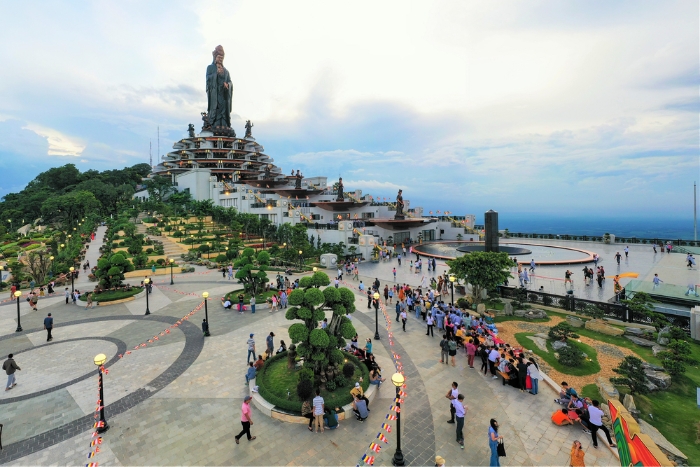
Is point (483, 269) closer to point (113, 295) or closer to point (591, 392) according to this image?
point (591, 392)

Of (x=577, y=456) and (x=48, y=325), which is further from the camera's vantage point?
(x=48, y=325)

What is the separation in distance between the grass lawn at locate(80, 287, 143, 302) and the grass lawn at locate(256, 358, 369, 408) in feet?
58.1

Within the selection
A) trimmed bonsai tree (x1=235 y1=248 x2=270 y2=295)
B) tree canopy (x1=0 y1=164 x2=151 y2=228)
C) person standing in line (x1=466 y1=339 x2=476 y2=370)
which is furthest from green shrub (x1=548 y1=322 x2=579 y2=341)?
tree canopy (x1=0 y1=164 x2=151 y2=228)

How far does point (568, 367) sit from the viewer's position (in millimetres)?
13109

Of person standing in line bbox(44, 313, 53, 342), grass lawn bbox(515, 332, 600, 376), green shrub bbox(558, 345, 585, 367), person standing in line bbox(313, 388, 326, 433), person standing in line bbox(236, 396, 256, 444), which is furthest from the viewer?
person standing in line bbox(44, 313, 53, 342)

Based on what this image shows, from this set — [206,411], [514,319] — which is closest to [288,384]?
[206,411]

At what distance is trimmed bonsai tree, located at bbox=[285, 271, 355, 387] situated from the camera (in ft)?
35.3

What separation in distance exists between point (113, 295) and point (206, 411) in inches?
744

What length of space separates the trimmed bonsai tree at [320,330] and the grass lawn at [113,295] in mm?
19808

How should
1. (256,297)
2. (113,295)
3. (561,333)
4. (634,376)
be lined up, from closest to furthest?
(634,376) → (561,333) → (256,297) → (113,295)

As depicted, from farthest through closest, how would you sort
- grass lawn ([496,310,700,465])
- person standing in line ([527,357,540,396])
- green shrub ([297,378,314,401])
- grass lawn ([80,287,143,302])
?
1. grass lawn ([80,287,143,302])
2. person standing in line ([527,357,540,396])
3. green shrub ([297,378,314,401])
4. grass lawn ([496,310,700,465])

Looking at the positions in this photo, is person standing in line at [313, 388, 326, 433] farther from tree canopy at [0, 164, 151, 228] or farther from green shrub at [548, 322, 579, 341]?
tree canopy at [0, 164, 151, 228]

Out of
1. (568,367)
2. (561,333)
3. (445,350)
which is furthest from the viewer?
(561,333)

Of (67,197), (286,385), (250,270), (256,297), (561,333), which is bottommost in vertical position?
(286,385)
